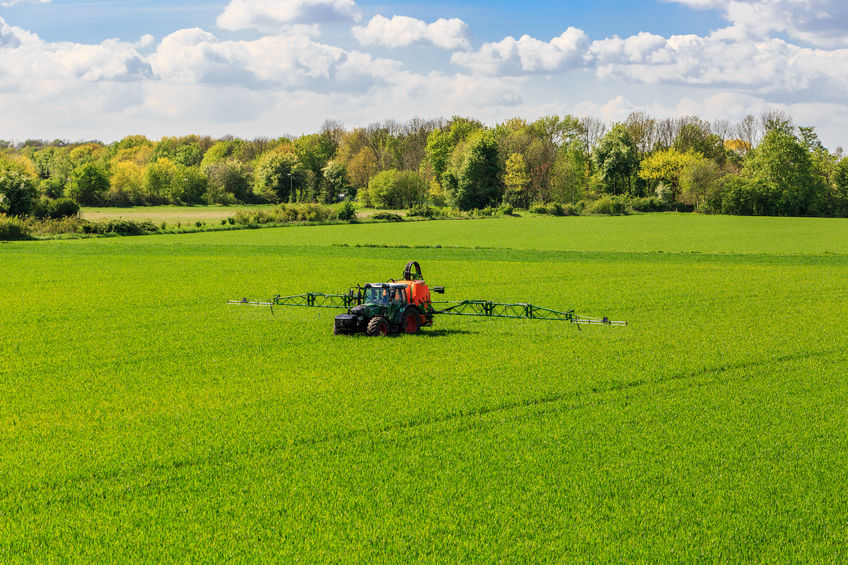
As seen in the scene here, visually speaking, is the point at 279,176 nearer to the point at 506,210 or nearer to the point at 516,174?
the point at 516,174

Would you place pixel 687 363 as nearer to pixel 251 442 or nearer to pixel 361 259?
pixel 251 442

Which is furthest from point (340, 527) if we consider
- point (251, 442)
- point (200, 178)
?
point (200, 178)

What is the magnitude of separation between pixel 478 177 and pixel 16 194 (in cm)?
7649

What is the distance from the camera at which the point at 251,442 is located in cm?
1420

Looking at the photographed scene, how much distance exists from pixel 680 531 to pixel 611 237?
248ft

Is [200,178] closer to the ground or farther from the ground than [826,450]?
farther from the ground

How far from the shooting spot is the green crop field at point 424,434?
10.6 meters

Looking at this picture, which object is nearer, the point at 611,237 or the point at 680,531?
the point at 680,531

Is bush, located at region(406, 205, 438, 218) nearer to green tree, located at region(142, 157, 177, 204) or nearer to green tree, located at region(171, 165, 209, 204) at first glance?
green tree, located at region(171, 165, 209, 204)

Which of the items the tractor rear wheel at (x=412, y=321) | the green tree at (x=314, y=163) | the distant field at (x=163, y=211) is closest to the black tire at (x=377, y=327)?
the tractor rear wheel at (x=412, y=321)

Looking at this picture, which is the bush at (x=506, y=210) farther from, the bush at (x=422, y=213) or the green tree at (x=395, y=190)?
the green tree at (x=395, y=190)

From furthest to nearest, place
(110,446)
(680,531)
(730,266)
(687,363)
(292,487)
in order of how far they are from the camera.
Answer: (730,266), (687,363), (110,446), (292,487), (680,531)

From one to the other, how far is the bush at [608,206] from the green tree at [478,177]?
57.1 feet

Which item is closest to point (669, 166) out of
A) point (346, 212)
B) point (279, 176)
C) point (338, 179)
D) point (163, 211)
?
point (346, 212)
